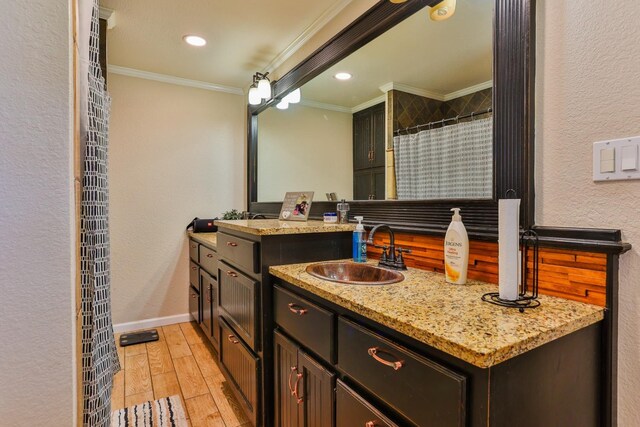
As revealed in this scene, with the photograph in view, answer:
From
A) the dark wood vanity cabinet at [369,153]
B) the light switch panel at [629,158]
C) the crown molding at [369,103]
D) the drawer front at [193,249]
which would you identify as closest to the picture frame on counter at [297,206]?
the dark wood vanity cabinet at [369,153]

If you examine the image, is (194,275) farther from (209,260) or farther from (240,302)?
(240,302)

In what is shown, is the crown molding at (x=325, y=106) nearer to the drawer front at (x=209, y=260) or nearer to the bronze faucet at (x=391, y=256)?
the bronze faucet at (x=391, y=256)

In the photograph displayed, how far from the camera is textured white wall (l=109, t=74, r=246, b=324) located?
3.06 m

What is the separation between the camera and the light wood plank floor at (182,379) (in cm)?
189

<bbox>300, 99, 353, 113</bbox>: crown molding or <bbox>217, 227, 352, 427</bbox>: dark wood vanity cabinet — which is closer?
<bbox>217, 227, 352, 427</bbox>: dark wood vanity cabinet

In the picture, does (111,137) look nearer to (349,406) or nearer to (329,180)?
(329,180)

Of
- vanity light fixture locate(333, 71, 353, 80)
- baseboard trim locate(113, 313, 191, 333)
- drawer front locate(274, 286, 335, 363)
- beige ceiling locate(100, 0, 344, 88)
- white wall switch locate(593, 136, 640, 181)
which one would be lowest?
baseboard trim locate(113, 313, 191, 333)

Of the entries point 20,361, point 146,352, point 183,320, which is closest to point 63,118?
point 20,361

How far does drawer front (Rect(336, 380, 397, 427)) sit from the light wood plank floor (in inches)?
39.4

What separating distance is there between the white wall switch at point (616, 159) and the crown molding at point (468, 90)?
1.41ft

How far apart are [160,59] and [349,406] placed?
301 cm

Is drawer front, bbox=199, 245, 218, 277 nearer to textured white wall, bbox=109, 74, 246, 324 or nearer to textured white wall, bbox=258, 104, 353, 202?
textured white wall, bbox=109, 74, 246, 324

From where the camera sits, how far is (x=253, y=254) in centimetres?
157

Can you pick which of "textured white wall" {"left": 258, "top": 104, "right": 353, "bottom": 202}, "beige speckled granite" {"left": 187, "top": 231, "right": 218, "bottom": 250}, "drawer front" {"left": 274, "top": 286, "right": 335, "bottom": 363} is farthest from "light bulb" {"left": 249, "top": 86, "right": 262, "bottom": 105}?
"drawer front" {"left": 274, "top": 286, "right": 335, "bottom": 363}
